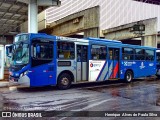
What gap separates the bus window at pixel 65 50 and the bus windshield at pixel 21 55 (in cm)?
186

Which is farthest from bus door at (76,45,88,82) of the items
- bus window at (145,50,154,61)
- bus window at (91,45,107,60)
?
bus window at (145,50,154,61)

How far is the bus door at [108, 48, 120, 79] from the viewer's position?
1698 centimetres

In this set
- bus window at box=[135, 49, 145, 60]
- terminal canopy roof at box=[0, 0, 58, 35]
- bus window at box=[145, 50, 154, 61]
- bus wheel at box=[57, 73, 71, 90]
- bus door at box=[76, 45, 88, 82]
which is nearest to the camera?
bus wheel at box=[57, 73, 71, 90]

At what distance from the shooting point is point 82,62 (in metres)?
15.0

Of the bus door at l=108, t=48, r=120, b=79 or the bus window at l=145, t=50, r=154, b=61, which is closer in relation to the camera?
the bus door at l=108, t=48, r=120, b=79

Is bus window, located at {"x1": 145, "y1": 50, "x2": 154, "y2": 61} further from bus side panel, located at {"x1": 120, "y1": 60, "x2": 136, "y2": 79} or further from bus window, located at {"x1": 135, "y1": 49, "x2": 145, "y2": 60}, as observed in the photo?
bus side panel, located at {"x1": 120, "y1": 60, "x2": 136, "y2": 79}

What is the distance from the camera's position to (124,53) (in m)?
18.1

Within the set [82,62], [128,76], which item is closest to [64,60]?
[82,62]

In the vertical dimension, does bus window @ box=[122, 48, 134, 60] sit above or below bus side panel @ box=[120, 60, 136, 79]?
above

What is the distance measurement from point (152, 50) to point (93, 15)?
6.30 m

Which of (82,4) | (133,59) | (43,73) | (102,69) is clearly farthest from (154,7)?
(43,73)

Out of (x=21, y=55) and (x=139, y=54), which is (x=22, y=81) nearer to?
(x=21, y=55)

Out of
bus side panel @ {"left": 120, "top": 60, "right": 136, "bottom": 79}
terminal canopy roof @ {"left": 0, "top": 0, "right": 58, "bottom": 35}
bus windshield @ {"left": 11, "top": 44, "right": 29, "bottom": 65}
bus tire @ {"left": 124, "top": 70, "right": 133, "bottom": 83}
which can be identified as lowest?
bus tire @ {"left": 124, "top": 70, "right": 133, "bottom": 83}

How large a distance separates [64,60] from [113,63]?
4394 millimetres
